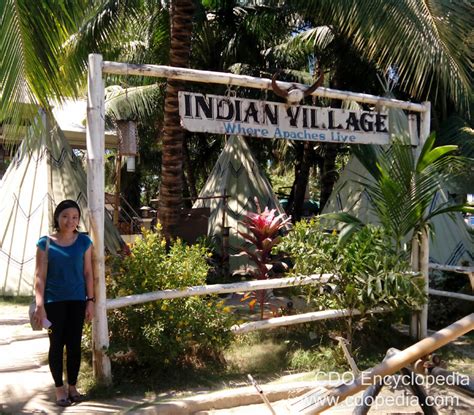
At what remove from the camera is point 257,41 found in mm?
14828

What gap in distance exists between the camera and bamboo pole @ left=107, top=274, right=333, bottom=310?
456 centimetres

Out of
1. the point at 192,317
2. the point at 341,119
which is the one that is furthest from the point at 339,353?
the point at 341,119

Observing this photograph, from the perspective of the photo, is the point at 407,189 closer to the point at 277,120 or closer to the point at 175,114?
the point at 277,120

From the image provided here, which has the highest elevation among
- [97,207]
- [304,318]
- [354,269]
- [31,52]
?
[31,52]

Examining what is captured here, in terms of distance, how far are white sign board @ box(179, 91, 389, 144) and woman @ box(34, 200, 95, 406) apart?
4.49ft

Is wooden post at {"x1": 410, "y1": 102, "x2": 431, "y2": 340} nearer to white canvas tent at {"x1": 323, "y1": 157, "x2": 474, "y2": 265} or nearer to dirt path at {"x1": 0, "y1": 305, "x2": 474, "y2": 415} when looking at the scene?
dirt path at {"x1": 0, "y1": 305, "x2": 474, "y2": 415}

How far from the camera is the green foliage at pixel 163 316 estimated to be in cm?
466

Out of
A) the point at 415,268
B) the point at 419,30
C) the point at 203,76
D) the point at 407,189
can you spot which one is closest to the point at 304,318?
the point at 415,268

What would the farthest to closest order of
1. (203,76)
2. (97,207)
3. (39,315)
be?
(203,76), (97,207), (39,315)

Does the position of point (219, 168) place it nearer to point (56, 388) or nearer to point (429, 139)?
point (429, 139)

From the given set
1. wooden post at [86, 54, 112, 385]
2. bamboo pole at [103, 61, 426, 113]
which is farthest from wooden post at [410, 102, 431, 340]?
wooden post at [86, 54, 112, 385]

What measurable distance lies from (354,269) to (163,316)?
1863 mm

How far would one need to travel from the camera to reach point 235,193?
11625 millimetres

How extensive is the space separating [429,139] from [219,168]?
6.88 m
